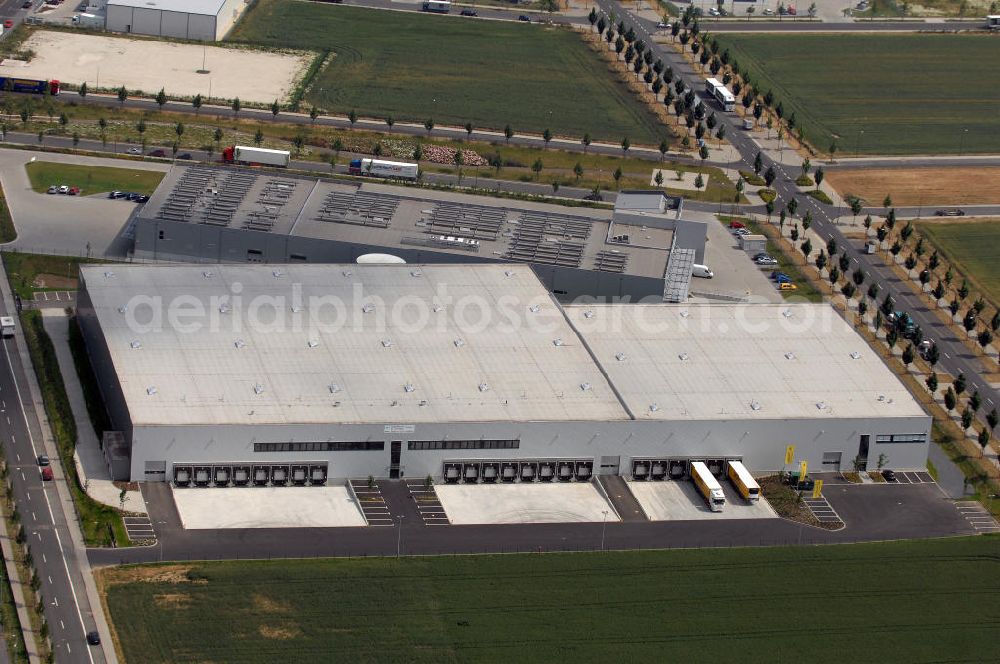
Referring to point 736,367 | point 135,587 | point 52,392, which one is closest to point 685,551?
point 736,367

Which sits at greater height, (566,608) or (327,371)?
(327,371)

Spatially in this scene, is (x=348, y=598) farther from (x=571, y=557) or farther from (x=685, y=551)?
(x=685, y=551)

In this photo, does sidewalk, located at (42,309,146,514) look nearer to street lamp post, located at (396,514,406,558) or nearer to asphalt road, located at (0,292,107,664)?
asphalt road, located at (0,292,107,664)

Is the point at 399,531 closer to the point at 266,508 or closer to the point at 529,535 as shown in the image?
the point at 529,535

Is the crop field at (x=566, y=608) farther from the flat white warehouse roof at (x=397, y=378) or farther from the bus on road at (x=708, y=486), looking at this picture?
the flat white warehouse roof at (x=397, y=378)

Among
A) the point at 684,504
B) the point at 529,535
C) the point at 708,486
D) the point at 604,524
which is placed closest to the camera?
the point at 529,535

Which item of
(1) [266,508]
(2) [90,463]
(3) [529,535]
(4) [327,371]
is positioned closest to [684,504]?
(3) [529,535]

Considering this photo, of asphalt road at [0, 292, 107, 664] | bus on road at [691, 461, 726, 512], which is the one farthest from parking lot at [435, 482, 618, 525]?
asphalt road at [0, 292, 107, 664]
